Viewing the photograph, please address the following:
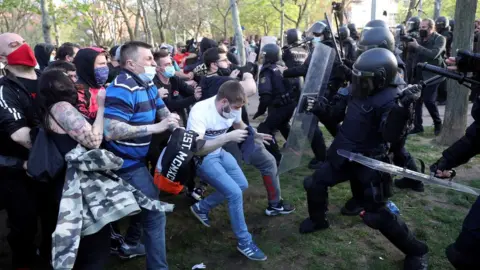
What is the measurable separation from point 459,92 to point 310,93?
337cm

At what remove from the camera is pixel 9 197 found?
288cm

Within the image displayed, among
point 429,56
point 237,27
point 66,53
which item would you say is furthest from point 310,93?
point 237,27

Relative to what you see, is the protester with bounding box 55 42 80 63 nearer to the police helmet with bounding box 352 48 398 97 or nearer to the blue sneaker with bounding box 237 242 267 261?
the blue sneaker with bounding box 237 242 267 261

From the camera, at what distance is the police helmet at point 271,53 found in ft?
17.4

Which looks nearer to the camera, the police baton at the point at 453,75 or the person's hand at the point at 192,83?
the police baton at the point at 453,75

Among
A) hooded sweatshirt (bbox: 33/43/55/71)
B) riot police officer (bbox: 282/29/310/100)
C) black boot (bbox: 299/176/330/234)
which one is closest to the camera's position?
black boot (bbox: 299/176/330/234)

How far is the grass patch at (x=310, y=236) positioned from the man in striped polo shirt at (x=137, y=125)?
71 centimetres

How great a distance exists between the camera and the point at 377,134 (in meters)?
3.21

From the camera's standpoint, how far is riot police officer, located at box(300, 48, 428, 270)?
Answer: 3.01 m

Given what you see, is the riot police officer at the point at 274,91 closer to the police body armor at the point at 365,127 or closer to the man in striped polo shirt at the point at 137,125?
the police body armor at the point at 365,127

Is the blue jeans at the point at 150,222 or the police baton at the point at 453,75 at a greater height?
the police baton at the point at 453,75

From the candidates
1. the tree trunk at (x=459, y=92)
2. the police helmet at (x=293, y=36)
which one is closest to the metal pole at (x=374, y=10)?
the tree trunk at (x=459, y=92)

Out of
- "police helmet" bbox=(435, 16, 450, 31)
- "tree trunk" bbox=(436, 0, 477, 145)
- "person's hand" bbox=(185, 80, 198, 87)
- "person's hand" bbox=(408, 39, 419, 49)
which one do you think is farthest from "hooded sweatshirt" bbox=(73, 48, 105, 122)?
"police helmet" bbox=(435, 16, 450, 31)

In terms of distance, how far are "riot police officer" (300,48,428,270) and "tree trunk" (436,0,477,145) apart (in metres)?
3.63
